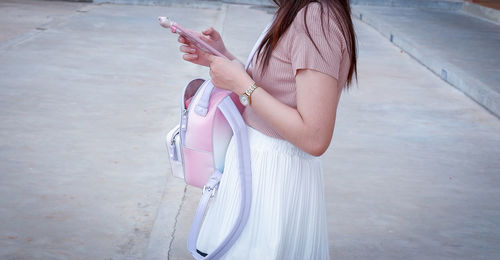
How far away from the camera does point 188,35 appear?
6.25 ft

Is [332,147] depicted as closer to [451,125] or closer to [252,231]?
[451,125]

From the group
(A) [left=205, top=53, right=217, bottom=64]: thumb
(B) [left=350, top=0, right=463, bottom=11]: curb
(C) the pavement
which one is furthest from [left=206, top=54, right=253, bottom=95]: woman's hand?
(B) [left=350, top=0, right=463, bottom=11]: curb

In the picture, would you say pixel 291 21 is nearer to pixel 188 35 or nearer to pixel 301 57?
pixel 301 57

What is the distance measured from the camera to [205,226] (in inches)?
77.8

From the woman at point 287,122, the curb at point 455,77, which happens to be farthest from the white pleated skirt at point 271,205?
the curb at point 455,77

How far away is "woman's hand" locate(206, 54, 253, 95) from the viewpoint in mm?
1794

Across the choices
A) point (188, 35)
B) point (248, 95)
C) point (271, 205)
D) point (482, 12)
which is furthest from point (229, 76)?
point (482, 12)

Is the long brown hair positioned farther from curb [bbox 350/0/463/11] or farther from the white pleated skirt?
curb [bbox 350/0/463/11]

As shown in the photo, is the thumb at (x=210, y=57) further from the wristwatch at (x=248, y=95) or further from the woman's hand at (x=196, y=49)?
the wristwatch at (x=248, y=95)

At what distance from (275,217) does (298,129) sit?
0.27 meters

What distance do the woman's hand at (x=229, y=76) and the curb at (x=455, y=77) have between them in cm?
522

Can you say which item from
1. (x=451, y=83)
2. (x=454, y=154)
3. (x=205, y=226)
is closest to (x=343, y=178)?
(x=454, y=154)

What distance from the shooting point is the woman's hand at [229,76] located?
5.89ft

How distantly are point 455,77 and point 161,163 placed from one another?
162 inches
